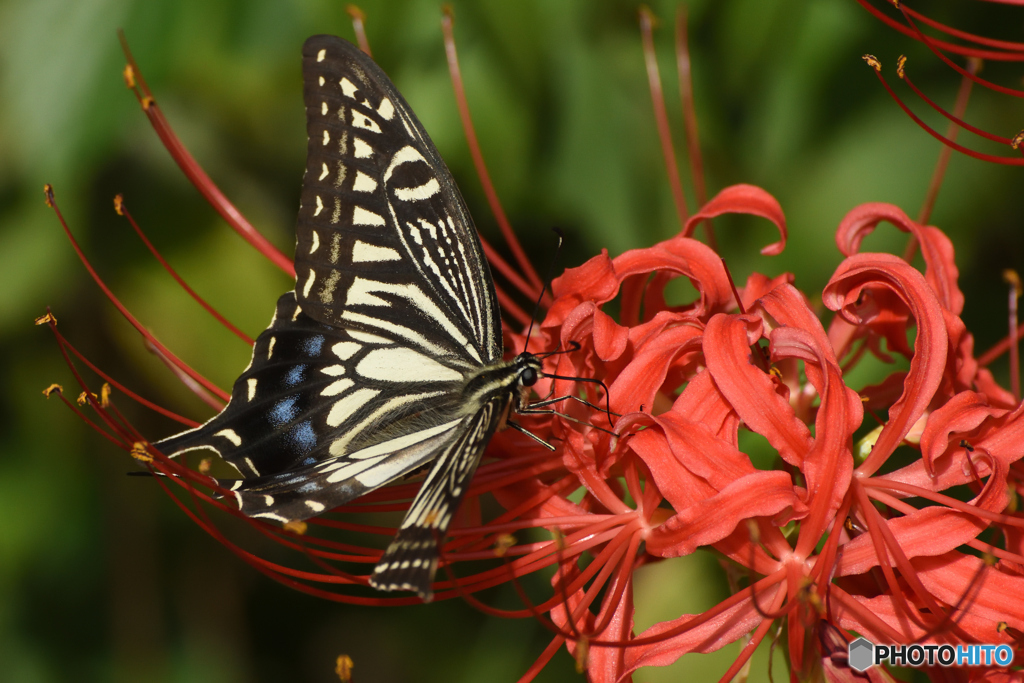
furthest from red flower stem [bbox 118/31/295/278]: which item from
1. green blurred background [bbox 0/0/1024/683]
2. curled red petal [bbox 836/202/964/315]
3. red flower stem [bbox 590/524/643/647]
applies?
curled red petal [bbox 836/202/964/315]

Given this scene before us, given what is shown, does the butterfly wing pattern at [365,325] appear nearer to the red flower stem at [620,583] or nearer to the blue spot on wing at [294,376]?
the blue spot on wing at [294,376]

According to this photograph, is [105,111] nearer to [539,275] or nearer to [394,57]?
[394,57]

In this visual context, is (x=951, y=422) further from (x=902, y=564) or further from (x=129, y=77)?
(x=129, y=77)

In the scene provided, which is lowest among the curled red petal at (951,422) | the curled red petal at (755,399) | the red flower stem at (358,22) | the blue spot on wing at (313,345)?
the curled red petal at (951,422)

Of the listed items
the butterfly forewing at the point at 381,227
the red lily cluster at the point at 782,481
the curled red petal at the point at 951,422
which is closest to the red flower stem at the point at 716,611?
the red lily cluster at the point at 782,481

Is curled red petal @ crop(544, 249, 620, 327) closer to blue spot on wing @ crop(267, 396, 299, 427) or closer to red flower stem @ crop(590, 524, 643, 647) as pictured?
red flower stem @ crop(590, 524, 643, 647)

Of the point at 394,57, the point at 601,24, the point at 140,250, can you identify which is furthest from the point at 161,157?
the point at 601,24

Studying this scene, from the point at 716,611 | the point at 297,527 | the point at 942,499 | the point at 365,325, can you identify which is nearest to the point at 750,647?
the point at 716,611
